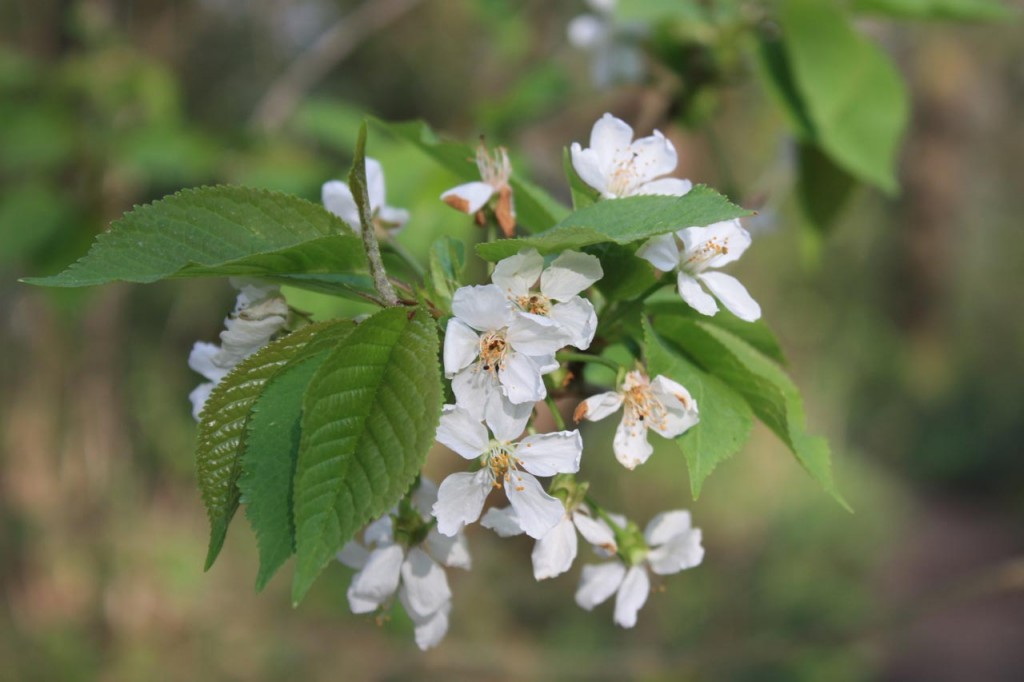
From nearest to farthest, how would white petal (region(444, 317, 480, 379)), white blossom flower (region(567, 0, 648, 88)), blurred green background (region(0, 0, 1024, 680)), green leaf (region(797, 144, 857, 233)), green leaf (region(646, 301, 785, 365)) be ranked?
white petal (region(444, 317, 480, 379)) < green leaf (region(646, 301, 785, 365)) < green leaf (region(797, 144, 857, 233)) < white blossom flower (region(567, 0, 648, 88)) < blurred green background (region(0, 0, 1024, 680))

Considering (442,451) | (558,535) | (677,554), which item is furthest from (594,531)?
(442,451)

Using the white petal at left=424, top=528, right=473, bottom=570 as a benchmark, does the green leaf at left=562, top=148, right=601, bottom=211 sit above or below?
above

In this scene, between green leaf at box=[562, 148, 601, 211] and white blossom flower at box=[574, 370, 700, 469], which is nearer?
white blossom flower at box=[574, 370, 700, 469]

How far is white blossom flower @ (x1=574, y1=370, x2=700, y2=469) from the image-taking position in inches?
34.3

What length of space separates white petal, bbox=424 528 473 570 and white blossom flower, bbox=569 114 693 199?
1.53ft

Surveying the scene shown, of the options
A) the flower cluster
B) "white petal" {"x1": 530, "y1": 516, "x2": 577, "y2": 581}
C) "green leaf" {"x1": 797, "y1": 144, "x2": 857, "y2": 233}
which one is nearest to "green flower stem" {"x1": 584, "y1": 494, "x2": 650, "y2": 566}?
the flower cluster

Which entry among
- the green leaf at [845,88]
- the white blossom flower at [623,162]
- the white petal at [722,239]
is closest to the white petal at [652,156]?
the white blossom flower at [623,162]

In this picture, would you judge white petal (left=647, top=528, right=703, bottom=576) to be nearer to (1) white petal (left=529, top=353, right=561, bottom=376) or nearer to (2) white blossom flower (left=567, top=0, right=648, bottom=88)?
(1) white petal (left=529, top=353, right=561, bottom=376)

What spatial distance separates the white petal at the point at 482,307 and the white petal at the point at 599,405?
18 centimetres

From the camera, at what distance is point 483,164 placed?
112 centimetres

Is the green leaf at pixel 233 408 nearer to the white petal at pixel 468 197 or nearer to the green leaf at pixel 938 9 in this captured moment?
the white petal at pixel 468 197

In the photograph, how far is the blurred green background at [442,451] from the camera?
2.46 m

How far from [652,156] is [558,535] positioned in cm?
49

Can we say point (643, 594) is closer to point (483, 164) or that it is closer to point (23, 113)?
point (483, 164)
